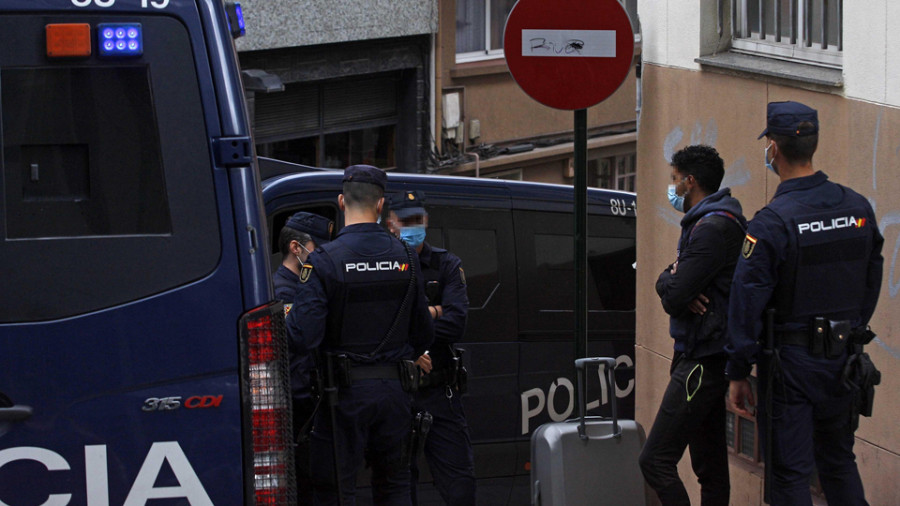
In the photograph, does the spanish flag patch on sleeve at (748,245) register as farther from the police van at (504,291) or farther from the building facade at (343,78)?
the building facade at (343,78)

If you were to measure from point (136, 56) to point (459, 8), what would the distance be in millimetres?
13992

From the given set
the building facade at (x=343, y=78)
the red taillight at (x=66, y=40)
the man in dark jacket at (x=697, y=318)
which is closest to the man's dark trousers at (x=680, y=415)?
the man in dark jacket at (x=697, y=318)

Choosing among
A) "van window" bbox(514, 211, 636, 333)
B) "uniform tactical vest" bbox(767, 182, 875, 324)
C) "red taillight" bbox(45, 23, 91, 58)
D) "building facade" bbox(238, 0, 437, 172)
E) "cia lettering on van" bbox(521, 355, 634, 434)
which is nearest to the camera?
"red taillight" bbox(45, 23, 91, 58)

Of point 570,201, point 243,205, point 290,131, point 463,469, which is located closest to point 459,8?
point 290,131

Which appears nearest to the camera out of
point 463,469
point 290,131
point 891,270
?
point 891,270

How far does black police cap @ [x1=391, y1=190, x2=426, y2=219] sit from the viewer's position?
573 cm

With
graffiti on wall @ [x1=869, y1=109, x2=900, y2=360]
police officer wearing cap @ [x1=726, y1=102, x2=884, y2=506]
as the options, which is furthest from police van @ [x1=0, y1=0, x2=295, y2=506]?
graffiti on wall @ [x1=869, y1=109, x2=900, y2=360]

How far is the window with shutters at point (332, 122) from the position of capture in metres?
15.0

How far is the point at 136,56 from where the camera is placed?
336 centimetres

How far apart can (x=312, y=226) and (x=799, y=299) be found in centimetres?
244

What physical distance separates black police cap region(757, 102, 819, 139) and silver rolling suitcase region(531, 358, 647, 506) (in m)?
1.18

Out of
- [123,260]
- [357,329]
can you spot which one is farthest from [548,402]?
[123,260]

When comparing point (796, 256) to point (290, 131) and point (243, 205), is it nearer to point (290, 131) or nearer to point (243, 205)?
point (243, 205)

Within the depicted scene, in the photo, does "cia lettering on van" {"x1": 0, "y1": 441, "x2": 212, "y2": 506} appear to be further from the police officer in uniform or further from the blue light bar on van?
the police officer in uniform
